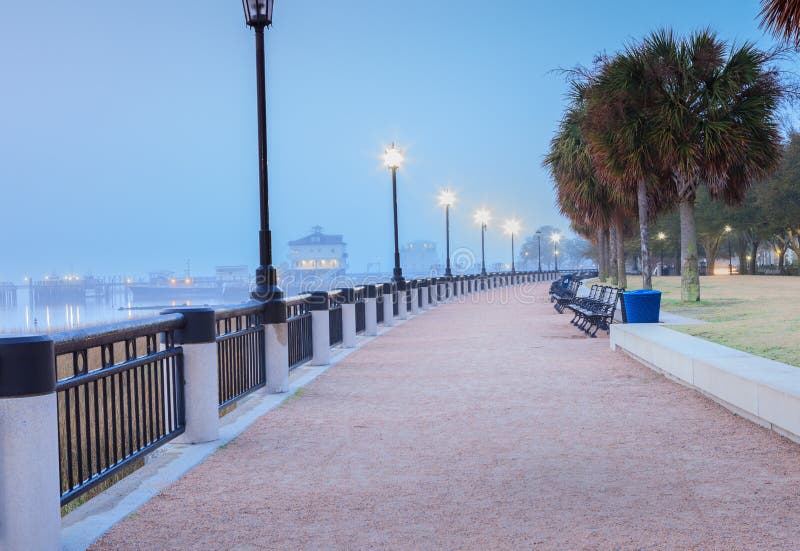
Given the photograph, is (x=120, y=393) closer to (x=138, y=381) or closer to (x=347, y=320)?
(x=138, y=381)

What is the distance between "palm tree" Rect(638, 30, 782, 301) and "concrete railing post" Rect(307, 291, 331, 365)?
42.2ft

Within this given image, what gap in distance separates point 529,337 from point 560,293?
12005 mm

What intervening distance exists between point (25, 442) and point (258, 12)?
7896 mm

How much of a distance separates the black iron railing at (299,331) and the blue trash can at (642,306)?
658cm

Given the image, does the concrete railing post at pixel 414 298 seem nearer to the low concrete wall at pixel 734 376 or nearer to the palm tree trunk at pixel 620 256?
the palm tree trunk at pixel 620 256

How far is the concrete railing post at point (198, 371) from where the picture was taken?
688 centimetres

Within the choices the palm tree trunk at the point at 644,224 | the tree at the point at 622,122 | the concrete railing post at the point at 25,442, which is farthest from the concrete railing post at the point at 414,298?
the concrete railing post at the point at 25,442

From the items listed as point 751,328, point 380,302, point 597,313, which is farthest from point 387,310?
point 751,328

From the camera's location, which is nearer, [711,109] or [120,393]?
[120,393]

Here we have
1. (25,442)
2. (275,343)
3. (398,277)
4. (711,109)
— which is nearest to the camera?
(25,442)

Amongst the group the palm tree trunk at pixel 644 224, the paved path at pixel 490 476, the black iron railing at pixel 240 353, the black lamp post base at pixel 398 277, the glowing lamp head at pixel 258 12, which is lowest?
the paved path at pixel 490 476

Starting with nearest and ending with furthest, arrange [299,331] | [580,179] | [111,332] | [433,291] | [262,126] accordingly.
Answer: [111,332], [262,126], [299,331], [580,179], [433,291]

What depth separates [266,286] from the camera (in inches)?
399

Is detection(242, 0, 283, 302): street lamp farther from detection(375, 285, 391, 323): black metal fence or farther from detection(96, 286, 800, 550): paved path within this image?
detection(375, 285, 391, 323): black metal fence
